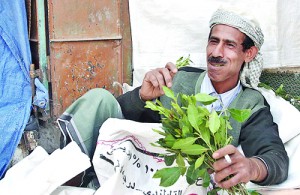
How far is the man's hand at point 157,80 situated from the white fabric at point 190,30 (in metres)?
0.75

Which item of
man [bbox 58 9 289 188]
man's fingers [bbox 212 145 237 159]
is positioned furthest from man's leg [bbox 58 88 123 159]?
man's fingers [bbox 212 145 237 159]

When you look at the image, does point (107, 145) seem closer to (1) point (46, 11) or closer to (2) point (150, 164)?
(2) point (150, 164)

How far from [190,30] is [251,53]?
0.54 meters

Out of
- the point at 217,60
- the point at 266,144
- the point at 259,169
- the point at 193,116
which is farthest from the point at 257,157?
the point at 217,60

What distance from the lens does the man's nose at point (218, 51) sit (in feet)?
7.32

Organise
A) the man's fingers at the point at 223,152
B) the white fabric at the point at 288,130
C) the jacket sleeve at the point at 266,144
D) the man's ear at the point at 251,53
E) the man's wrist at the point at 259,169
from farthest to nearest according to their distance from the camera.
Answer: the man's ear at the point at 251,53
the white fabric at the point at 288,130
the jacket sleeve at the point at 266,144
the man's wrist at the point at 259,169
the man's fingers at the point at 223,152

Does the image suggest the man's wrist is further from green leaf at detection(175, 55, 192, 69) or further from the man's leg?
green leaf at detection(175, 55, 192, 69)

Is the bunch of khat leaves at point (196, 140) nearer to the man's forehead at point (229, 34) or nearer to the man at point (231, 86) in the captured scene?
the man at point (231, 86)

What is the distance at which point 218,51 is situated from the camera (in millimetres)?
2234

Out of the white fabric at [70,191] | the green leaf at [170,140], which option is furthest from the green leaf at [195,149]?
the white fabric at [70,191]

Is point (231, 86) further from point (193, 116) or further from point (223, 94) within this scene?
point (193, 116)

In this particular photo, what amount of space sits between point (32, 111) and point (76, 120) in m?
0.51

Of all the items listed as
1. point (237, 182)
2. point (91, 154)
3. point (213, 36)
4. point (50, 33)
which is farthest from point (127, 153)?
point (50, 33)

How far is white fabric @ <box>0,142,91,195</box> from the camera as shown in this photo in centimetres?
186
